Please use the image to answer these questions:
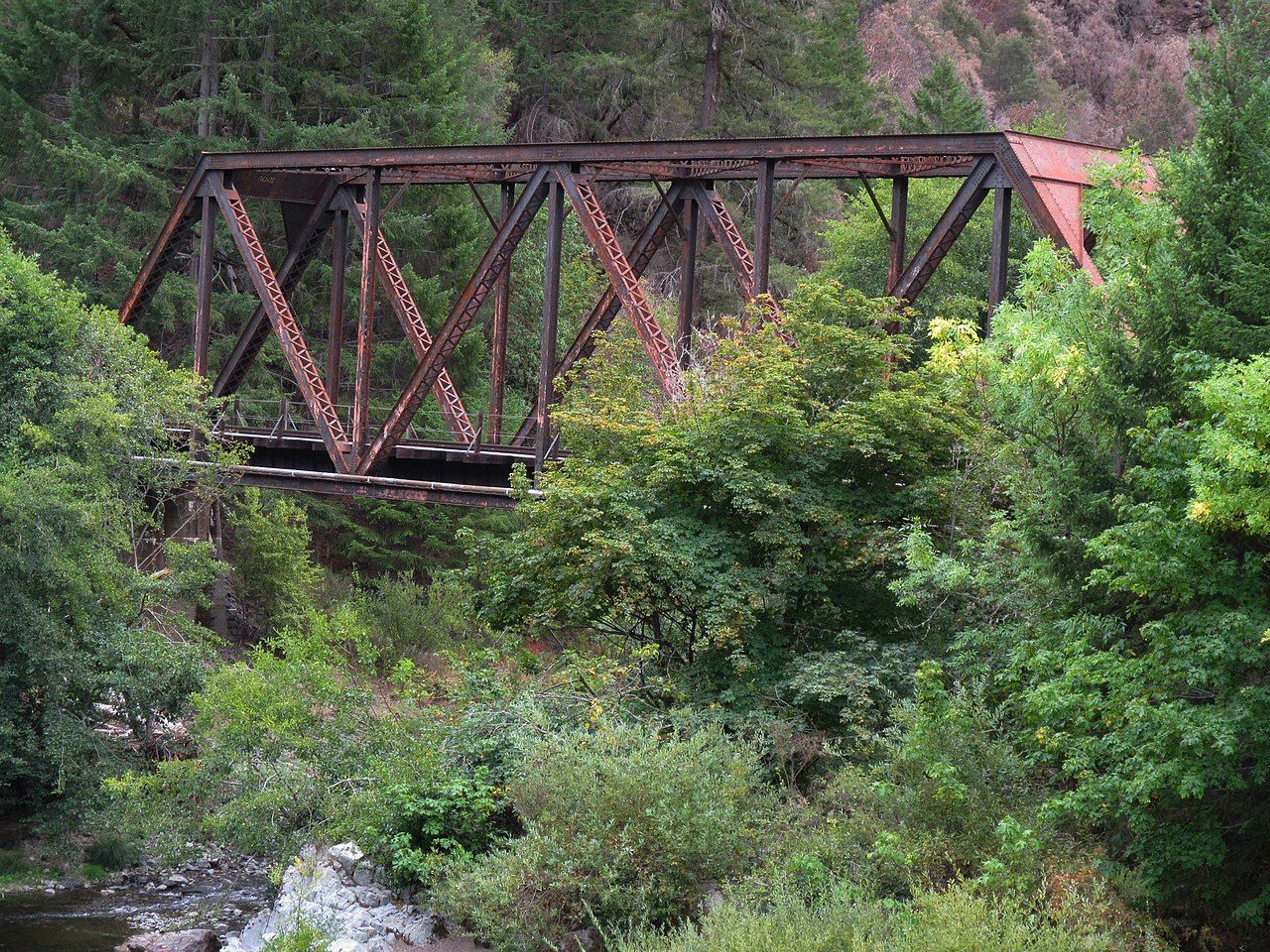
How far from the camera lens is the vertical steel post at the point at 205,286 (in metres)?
23.3

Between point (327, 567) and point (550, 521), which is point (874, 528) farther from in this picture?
point (327, 567)

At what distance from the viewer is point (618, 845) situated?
12.7m

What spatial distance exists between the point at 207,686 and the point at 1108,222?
11.6m

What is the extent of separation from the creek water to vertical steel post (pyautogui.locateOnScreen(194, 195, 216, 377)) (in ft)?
27.0

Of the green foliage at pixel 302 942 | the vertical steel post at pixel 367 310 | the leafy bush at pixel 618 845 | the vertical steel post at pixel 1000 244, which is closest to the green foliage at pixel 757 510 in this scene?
the vertical steel post at pixel 1000 244

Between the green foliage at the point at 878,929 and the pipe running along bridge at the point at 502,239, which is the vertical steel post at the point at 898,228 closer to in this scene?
the pipe running along bridge at the point at 502,239

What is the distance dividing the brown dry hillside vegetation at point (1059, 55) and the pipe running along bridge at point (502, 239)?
39.9 metres

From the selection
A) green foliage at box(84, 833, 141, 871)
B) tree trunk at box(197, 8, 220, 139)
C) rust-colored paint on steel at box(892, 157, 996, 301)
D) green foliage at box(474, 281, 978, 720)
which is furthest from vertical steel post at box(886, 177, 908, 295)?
tree trunk at box(197, 8, 220, 139)

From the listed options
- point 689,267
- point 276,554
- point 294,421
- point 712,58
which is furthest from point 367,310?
point 712,58

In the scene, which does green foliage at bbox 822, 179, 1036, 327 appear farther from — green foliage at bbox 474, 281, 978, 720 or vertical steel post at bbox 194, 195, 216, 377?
vertical steel post at bbox 194, 195, 216, 377

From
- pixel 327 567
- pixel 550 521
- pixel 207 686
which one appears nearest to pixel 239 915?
pixel 207 686

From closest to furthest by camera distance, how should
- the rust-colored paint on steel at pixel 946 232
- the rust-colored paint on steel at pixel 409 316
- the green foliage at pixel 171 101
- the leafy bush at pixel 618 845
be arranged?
the leafy bush at pixel 618 845
the rust-colored paint on steel at pixel 946 232
the rust-colored paint on steel at pixel 409 316
the green foliage at pixel 171 101

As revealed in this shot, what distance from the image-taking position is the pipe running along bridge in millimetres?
16688

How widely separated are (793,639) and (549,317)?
585 cm
